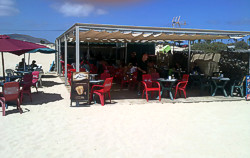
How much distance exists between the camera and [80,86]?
6250mm

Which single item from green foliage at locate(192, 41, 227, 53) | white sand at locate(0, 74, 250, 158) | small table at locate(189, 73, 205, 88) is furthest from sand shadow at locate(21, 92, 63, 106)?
green foliage at locate(192, 41, 227, 53)

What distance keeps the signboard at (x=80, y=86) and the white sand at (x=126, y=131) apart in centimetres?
29

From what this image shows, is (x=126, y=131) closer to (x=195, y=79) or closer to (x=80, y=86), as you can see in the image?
(x=80, y=86)

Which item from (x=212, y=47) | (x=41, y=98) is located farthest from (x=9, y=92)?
(x=212, y=47)

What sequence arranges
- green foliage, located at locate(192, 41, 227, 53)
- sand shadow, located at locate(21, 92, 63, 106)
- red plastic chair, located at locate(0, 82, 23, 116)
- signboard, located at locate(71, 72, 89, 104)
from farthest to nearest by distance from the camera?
green foliage, located at locate(192, 41, 227, 53) → sand shadow, located at locate(21, 92, 63, 106) → signboard, located at locate(71, 72, 89, 104) → red plastic chair, located at locate(0, 82, 23, 116)

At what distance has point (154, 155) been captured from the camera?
11.0ft

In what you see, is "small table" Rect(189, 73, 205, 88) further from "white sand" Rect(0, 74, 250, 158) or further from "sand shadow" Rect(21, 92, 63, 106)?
"sand shadow" Rect(21, 92, 63, 106)

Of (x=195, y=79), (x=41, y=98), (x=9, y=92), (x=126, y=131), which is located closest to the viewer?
(x=126, y=131)

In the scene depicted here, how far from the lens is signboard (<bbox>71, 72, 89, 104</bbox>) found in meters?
6.19

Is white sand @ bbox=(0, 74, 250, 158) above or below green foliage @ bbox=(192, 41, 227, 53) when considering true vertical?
below

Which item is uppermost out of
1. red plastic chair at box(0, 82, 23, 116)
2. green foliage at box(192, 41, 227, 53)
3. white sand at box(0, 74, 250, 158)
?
green foliage at box(192, 41, 227, 53)

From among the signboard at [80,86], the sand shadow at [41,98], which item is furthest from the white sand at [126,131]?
the signboard at [80,86]

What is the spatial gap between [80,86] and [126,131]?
2.37m

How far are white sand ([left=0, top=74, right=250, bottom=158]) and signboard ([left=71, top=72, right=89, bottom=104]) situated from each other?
0.29 metres
